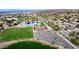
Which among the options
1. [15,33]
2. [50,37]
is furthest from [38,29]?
[15,33]

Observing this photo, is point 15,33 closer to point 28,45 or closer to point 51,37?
point 28,45

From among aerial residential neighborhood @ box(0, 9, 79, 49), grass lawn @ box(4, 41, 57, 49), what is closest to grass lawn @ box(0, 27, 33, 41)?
aerial residential neighborhood @ box(0, 9, 79, 49)

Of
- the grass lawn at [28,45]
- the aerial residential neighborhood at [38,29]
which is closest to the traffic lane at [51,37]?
the aerial residential neighborhood at [38,29]

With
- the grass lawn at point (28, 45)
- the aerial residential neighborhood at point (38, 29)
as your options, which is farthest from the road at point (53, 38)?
the grass lawn at point (28, 45)

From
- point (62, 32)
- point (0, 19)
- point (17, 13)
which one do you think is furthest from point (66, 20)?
point (0, 19)

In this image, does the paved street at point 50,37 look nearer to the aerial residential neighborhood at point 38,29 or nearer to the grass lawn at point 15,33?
the aerial residential neighborhood at point 38,29

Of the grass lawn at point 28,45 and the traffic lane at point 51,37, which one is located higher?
the traffic lane at point 51,37
